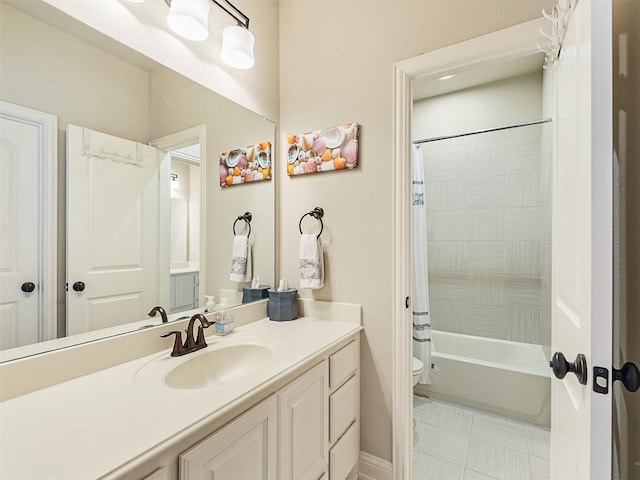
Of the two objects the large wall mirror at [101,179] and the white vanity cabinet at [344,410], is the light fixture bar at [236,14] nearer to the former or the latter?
the large wall mirror at [101,179]

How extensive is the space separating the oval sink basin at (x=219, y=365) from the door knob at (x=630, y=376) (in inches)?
40.3

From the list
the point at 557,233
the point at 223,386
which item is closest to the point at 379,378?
the point at 223,386

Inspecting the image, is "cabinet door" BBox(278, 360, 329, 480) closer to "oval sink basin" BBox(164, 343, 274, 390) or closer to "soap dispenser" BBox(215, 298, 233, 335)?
"oval sink basin" BBox(164, 343, 274, 390)

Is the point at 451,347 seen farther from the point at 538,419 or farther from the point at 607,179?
the point at 607,179

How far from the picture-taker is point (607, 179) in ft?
2.05

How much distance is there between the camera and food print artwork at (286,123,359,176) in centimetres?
157

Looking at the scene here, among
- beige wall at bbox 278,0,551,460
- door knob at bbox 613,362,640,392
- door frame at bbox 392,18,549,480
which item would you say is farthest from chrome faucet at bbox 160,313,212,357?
door knob at bbox 613,362,640,392

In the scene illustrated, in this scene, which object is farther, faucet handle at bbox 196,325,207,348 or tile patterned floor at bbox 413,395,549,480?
tile patterned floor at bbox 413,395,549,480

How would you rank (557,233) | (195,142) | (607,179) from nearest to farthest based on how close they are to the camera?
(607,179) < (557,233) < (195,142)

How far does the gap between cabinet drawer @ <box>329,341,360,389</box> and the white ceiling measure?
77.2 inches

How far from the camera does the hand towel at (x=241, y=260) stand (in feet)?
5.23

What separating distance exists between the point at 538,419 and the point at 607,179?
2.07 meters

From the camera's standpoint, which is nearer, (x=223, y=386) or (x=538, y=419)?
(x=223, y=386)

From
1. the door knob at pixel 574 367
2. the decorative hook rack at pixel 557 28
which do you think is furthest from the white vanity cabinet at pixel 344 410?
the decorative hook rack at pixel 557 28
